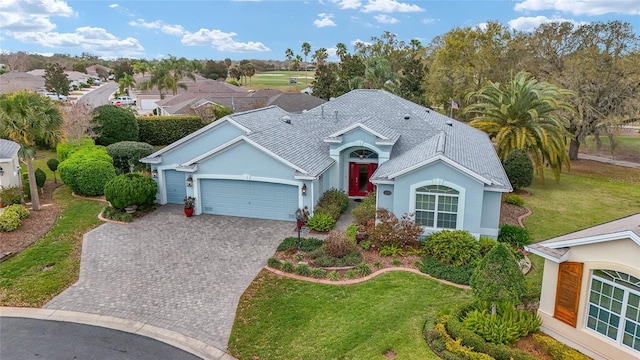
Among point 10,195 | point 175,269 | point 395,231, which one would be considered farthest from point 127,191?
point 395,231

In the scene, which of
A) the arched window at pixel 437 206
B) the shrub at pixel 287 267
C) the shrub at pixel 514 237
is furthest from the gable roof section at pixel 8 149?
the shrub at pixel 514 237

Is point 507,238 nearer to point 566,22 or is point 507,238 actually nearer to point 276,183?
point 276,183

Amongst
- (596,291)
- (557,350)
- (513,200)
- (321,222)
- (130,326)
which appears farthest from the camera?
(513,200)

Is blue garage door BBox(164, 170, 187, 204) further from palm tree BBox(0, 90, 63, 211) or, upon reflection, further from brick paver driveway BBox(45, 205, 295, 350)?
palm tree BBox(0, 90, 63, 211)

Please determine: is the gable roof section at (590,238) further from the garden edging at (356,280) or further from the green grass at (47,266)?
the green grass at (47,266)

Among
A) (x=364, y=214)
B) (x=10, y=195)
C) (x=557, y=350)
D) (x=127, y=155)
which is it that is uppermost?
(x=127, y=155)

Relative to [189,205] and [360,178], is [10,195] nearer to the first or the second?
[189,205]

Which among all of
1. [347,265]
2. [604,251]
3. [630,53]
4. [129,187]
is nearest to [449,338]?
[604,251]
